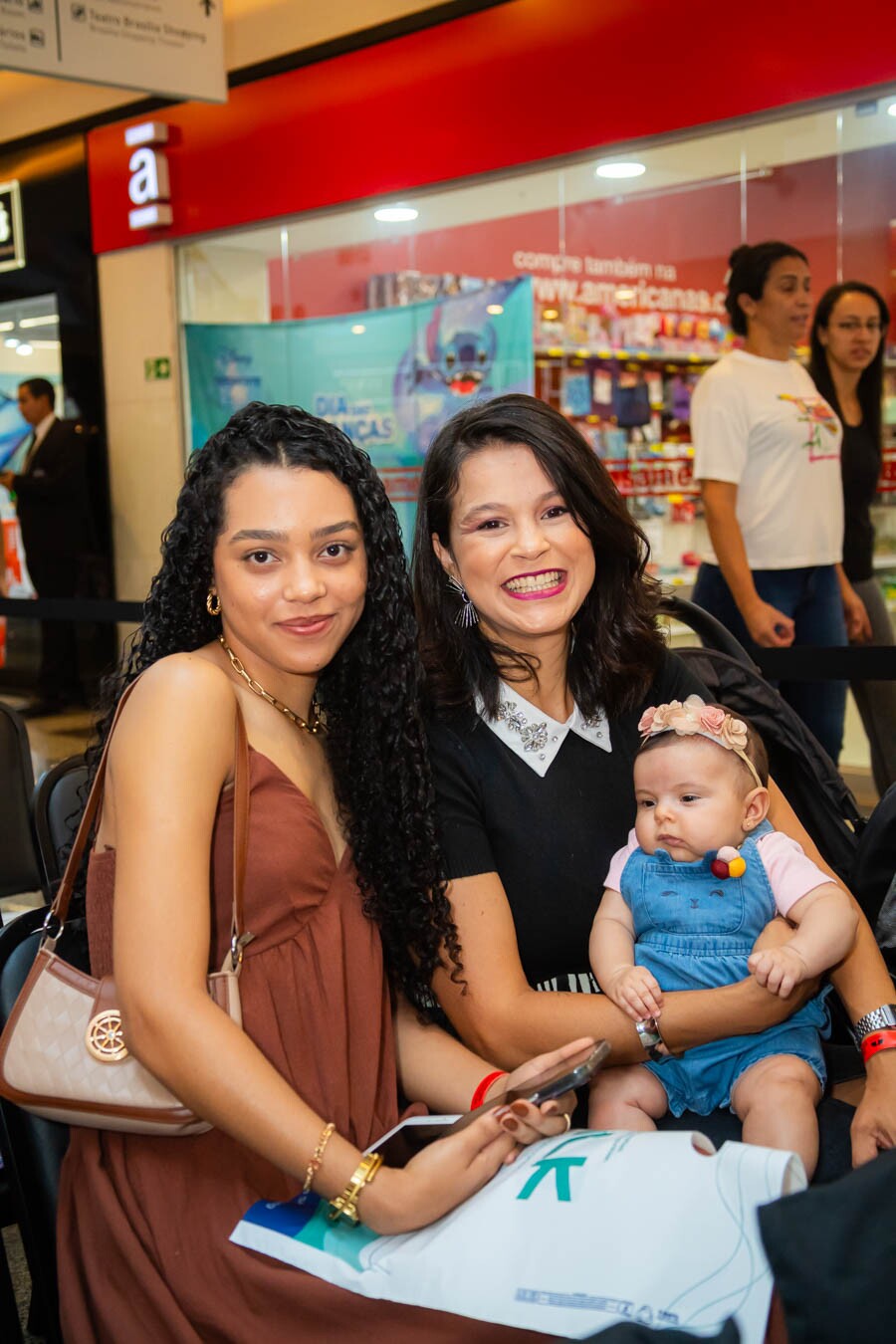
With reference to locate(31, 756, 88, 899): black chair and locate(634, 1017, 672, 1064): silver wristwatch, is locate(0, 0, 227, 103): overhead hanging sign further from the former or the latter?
locate(634, 1017, 672, 1064): silver wristwatch

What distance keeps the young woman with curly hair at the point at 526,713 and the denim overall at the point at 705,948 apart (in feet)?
0.16

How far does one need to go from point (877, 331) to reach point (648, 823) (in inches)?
181

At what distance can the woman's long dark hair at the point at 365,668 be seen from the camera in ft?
5.84

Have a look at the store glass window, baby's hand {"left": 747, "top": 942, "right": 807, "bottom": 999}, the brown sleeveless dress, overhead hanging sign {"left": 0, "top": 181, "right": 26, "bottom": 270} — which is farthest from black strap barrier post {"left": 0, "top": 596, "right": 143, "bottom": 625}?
overhead hanging sign {"left": 0, "top": 181, "right": 26, "bottom": 270}

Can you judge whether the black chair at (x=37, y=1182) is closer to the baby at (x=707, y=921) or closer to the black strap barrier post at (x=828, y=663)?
the baby at (x=707, y=921)

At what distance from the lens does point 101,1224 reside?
1.64 m

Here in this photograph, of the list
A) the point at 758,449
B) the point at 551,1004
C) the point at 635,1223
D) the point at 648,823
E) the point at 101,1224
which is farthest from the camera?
the point at 758,449

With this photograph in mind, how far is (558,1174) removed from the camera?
55.9 inches

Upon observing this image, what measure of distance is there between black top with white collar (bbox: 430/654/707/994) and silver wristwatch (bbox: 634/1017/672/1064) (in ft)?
0.75

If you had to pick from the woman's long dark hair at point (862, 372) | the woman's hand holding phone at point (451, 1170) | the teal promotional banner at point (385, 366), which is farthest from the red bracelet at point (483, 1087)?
the teal promotional banner at point (385, 366)

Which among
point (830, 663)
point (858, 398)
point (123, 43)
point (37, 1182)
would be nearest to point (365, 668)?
point (37, 1182)

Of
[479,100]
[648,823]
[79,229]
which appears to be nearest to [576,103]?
[479,100]

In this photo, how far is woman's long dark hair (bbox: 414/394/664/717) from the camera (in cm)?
207

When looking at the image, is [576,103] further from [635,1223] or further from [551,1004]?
[635,1223]
